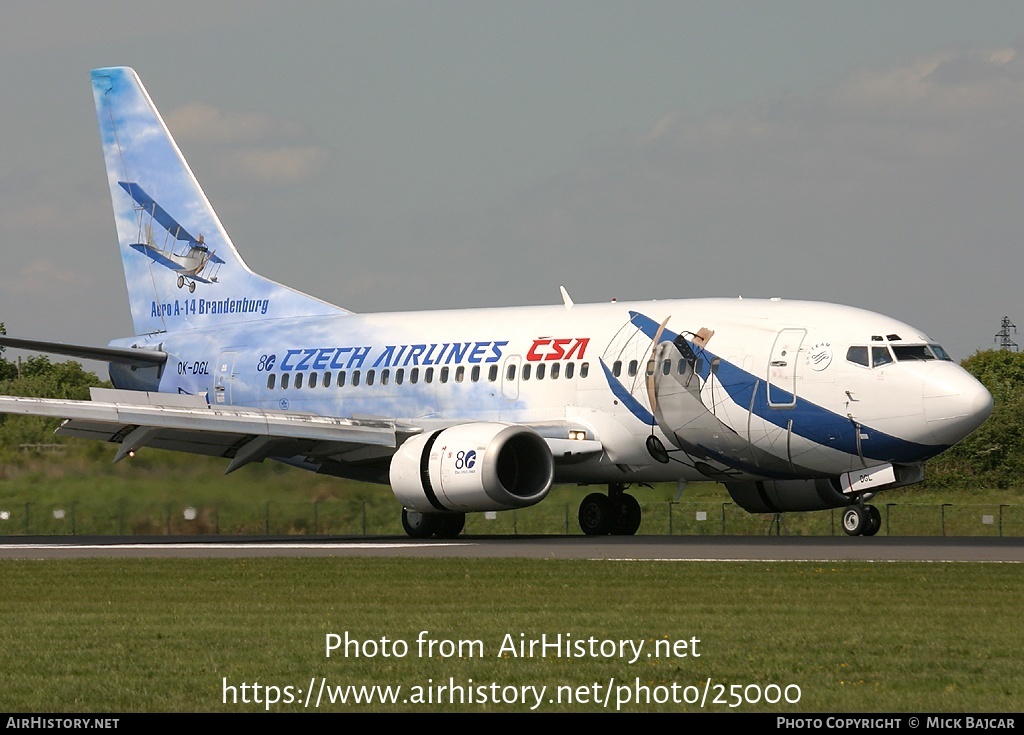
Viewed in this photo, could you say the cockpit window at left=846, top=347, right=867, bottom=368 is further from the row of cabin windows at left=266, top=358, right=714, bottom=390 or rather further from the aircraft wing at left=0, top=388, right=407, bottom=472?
the aircraft wing at left=0, top=388, right=407, bottom=472

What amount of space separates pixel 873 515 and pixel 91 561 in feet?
43.8

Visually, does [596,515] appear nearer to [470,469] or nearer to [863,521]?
[470,469]

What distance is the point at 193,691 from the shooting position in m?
12.1

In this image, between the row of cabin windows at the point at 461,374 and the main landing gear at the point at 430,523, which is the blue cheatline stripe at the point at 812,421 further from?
the main landing gear at the point at 430,523

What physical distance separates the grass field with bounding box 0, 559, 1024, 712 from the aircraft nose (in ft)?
19.8

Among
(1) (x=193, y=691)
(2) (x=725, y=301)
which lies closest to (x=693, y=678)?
(1) (x=193, y=691)

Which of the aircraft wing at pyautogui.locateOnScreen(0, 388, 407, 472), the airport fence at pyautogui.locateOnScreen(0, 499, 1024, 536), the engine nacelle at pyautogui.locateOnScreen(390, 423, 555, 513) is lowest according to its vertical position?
the airport fence at pyautogui.locateOnScreen(0, 499, 1024, 536)

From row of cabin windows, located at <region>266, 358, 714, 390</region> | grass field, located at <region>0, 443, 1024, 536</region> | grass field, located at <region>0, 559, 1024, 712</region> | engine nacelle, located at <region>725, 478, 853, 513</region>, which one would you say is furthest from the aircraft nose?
grass field, located at <region>0, 443, 1024, 536</region>

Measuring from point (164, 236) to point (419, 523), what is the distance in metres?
12.6

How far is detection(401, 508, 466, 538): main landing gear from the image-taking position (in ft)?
109

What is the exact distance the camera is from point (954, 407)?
28.2 meters

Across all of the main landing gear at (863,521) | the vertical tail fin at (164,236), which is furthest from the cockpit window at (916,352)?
the vertical tail fin at (164,236)

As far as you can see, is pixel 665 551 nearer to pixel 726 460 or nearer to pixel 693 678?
pixel 726 460

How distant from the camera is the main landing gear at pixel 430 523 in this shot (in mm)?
33125
